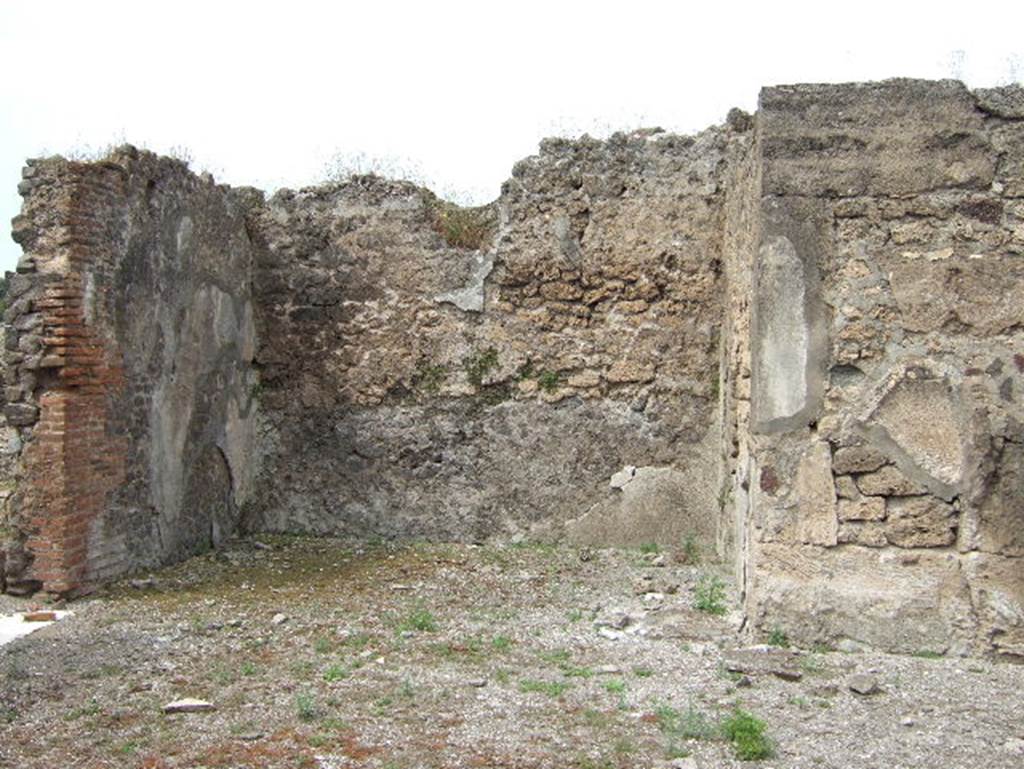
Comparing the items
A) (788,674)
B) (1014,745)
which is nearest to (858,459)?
(788,674)

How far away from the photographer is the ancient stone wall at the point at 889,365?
4.64 meters

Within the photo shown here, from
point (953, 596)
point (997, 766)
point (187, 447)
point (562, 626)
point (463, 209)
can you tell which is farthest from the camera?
point (463, 209)

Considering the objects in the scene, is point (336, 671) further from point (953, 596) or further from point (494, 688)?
point (953, 596)

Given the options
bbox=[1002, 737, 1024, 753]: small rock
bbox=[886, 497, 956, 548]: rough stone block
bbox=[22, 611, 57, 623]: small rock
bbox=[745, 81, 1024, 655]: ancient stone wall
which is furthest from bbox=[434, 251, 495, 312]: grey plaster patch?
bbox=[1002, 737, 1024, 753]: small rock

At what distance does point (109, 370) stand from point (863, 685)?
4342 millimetres

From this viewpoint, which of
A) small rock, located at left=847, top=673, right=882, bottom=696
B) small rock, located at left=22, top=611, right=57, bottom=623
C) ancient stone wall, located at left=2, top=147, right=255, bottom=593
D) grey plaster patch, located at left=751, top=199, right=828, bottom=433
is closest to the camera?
small rock, located at left=847, top=673, right=882, bottom=696

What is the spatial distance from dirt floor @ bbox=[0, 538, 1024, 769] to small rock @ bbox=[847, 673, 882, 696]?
0.05 feet

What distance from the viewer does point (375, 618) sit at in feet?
17.6

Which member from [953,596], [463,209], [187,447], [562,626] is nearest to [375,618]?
[562,626]

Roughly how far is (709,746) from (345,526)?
438cm

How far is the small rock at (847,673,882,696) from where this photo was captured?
4.10 m

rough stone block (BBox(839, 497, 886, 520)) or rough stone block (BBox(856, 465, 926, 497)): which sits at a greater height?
rough stone block (BBox(856, 465, 926, 497))

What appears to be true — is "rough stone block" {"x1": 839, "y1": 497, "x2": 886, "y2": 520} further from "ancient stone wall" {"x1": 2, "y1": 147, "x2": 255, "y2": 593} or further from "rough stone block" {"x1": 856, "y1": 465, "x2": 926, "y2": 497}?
"ancient stone wall" {"x1": 2, "y1": 147, "x2": 255, "y2": 593}

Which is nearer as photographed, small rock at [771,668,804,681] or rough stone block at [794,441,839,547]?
small rock at [771,668,804,681]
